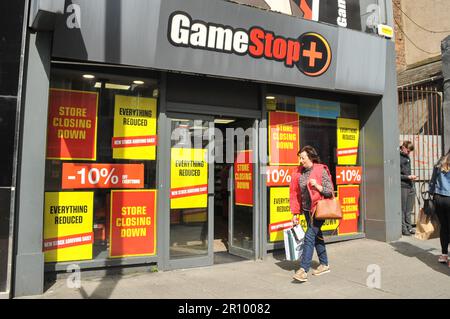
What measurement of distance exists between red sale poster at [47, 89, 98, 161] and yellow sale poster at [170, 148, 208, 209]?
1.20m

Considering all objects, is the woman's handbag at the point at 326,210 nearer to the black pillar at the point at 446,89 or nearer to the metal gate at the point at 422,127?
the metal gate at the point at 422,127

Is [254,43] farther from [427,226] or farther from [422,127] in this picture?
[422,127]

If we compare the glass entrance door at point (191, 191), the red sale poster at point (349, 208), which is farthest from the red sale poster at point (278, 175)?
the red sale poster at point (349, 208)

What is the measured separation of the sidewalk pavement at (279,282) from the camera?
15.6 feet

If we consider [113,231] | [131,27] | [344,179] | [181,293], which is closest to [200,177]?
[113,231]

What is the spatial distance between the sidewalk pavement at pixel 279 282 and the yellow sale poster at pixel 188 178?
102cm

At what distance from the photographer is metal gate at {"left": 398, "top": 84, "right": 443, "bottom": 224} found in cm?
873

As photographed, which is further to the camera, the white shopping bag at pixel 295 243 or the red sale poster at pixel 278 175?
the red sale poster at pixel 278 175

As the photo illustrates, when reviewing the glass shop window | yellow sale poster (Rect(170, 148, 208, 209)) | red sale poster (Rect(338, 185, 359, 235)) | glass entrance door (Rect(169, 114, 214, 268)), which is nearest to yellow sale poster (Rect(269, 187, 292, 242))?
the glass shop window

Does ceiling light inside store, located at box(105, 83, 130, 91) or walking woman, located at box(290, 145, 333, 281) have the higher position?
ceiling light inside store, located at box(105, 83, 130, 91)

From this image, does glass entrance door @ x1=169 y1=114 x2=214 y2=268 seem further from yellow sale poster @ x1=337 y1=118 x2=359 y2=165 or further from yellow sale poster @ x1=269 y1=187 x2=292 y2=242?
yellow sale poster @ x1=337 y1=118 x2=359 y2=165

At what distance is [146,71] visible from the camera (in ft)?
19.3

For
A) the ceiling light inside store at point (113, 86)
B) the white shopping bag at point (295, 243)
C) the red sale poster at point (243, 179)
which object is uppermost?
the ceiling light inside store at point (113, 86)

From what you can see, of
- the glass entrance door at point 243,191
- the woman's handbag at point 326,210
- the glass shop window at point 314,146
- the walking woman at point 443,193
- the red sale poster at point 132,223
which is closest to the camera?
the woman's handbag at point 326,210
